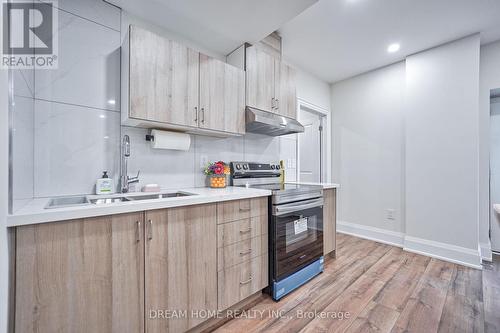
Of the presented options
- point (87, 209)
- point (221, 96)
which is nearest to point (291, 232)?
point (221, 96)

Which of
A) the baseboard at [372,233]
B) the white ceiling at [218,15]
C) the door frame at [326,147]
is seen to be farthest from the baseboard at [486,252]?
the white ceiling at [218,15]

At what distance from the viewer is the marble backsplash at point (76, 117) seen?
4.10ft

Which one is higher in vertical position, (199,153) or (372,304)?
(199,153)

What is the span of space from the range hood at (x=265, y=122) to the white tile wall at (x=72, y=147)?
3.72 ft

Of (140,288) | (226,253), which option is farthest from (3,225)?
(226,253)

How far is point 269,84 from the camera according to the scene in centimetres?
226

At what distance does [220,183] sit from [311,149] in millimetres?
2466

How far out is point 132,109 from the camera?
1407 mm

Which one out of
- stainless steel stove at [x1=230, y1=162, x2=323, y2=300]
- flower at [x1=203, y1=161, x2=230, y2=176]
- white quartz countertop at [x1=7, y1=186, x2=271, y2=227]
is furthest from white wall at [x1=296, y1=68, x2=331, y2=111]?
white quartz countertop at [x1=7, y1=186, x2=271, y2=227]

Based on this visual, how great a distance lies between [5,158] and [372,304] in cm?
245

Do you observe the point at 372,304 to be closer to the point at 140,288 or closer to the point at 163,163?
the point at 140,288

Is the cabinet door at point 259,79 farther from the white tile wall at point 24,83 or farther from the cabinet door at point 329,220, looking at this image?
the white tile wall at point 24,83

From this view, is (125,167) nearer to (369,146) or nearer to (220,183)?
(220,183)

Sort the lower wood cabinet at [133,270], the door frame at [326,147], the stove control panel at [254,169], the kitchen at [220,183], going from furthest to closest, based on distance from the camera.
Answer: the door frame at [326,147], the stove control panel at [254,169], the kitchen at [220,183], the lower wood cabinet at [133,270]
